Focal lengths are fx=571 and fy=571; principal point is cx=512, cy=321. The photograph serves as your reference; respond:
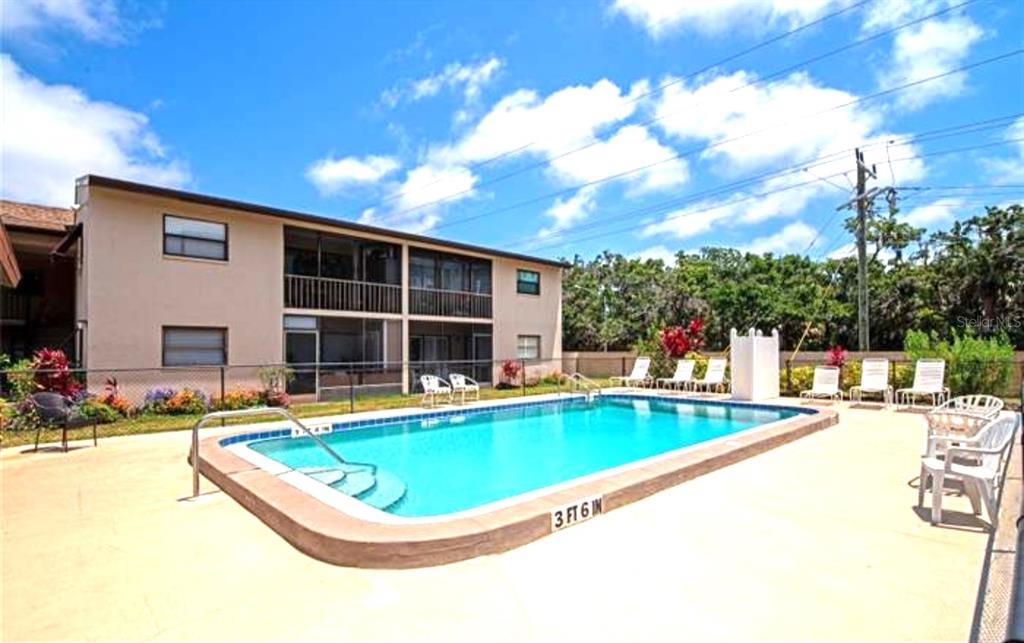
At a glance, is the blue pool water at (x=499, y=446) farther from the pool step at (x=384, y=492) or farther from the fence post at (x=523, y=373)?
the fence post at (x=523, y=373)

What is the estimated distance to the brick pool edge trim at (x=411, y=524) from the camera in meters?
4.11

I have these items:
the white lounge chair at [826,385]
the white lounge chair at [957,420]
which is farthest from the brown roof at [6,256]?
the white lounge chair at [826,385]

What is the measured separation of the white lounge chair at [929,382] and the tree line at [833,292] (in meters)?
9.43

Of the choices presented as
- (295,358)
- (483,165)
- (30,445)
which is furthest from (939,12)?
(30,445)

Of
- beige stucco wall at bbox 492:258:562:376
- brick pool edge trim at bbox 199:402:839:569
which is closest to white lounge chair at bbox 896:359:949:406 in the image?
brick pool edge trim at bbox 199:402:839:569

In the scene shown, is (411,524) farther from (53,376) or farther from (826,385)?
(826,385)

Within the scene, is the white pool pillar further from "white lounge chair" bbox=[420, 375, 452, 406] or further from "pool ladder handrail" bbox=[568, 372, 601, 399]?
"white lounge chair" bbox=[420, 375, 452, 406]

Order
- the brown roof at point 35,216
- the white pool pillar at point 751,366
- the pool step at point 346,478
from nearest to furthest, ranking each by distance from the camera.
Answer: the pool step at point 346,478 < the white pool pillar at point 751,366 < the brown roof at point 35,216

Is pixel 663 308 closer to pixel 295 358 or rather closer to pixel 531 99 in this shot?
pixel 531 99

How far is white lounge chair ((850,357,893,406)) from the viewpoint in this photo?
14.7 metres

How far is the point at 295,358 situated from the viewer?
1688cm

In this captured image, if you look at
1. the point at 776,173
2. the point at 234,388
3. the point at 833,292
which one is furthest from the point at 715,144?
the point at 234,388

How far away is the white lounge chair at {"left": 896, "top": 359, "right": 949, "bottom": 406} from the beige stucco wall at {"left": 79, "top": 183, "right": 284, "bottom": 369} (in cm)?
1657

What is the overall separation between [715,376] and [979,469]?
504 inches
